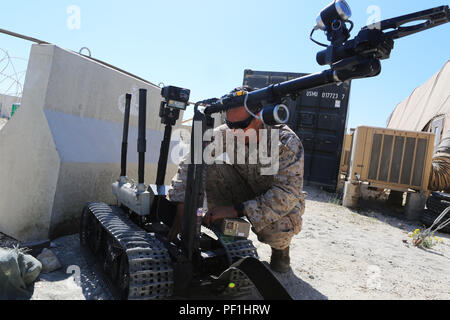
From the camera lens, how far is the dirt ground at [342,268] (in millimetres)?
2385

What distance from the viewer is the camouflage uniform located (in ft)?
8.01

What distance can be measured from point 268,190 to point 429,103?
11799 mm

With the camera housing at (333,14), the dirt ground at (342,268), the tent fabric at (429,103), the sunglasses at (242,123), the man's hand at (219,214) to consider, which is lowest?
the dirt ground at (342,268)

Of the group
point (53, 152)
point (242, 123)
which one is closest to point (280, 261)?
point (242, 123)

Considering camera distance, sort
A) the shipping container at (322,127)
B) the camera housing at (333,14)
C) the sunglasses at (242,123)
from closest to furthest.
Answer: the camera housing at (333,14), the sunglasses at (242,123), the shipping container at (322,127)

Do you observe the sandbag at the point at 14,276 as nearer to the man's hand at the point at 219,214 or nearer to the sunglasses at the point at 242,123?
the man's hand at the point at 219,214

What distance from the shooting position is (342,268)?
3.26 m

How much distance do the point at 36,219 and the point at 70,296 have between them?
1.18 meters

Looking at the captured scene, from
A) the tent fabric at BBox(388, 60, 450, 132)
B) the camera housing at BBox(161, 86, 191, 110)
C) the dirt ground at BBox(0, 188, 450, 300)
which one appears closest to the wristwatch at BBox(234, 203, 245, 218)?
the dirt ground at BBox(0, 188, 450, 300)

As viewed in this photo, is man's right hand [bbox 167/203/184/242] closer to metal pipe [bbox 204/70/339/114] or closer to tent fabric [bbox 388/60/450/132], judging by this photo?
metal pipe [bbox 204/70/339/114]

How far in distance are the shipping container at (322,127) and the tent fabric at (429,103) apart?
3.28 metres

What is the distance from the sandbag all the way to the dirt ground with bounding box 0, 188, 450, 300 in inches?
3.4

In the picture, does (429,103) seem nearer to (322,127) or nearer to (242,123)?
(322,127)

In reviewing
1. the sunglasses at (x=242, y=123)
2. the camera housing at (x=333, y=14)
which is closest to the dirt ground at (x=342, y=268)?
the sunglasses at (x=242, y=123)
